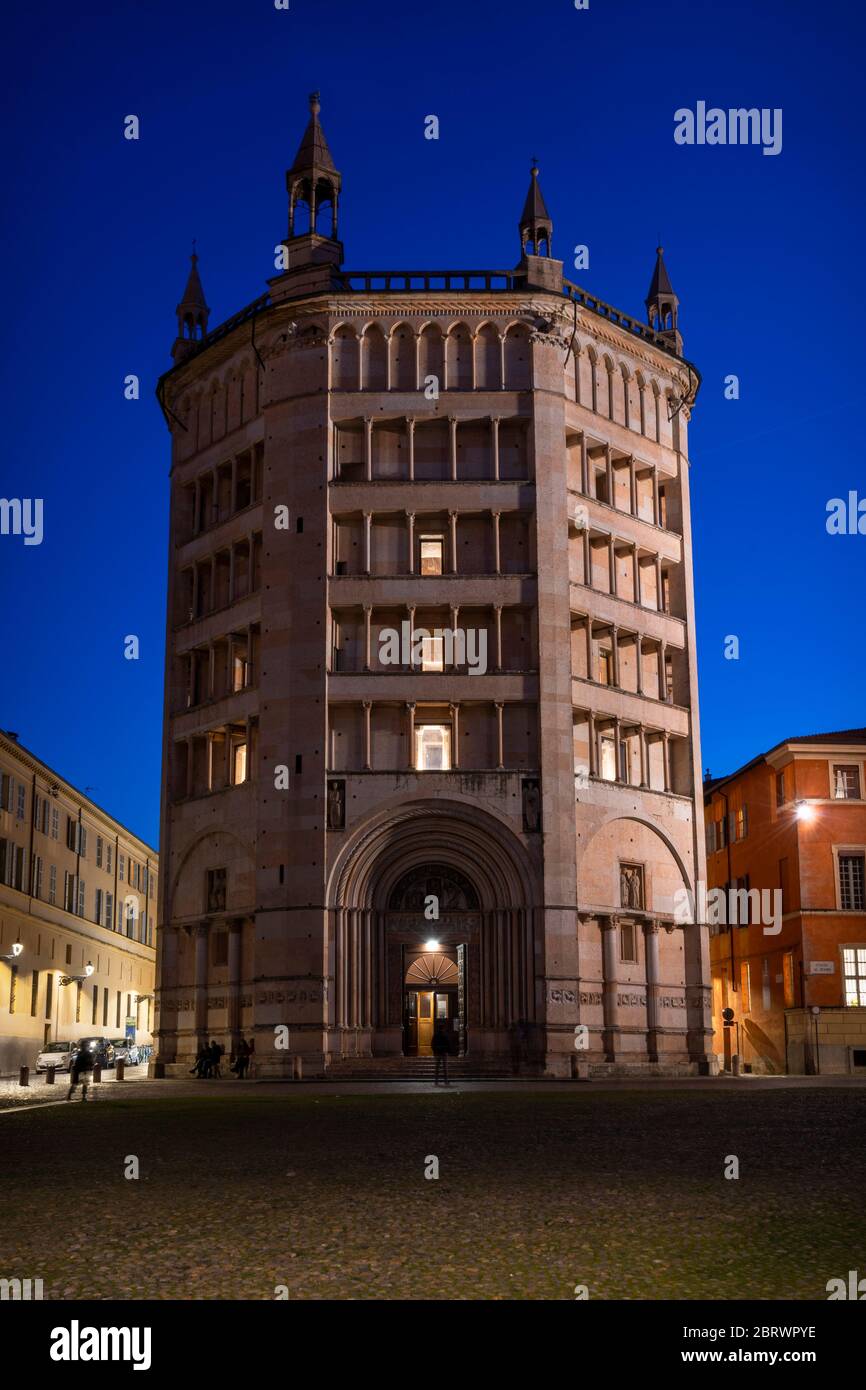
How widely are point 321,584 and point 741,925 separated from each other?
2960 cm

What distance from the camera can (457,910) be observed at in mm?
54531

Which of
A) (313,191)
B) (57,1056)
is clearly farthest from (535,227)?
(57,1056)

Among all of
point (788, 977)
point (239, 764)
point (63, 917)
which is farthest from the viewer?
point (63, 917)

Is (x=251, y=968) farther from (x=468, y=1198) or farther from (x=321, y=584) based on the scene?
(x=468, y=1198)

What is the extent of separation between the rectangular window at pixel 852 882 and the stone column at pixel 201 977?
27031mm

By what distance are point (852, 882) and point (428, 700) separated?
21508 millimetres

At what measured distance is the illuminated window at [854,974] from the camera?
200 ft

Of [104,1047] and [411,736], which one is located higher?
[411,736]

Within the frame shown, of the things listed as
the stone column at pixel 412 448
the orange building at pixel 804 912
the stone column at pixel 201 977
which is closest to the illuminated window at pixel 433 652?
the stone column at pixel 412 448

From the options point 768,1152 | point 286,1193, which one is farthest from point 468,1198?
point 768,1152

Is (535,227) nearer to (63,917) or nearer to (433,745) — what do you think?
(433,745)

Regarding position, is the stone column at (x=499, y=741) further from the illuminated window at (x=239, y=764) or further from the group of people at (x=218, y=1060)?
the group of people at (x=218, y=1060)

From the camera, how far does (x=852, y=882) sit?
6231 cm

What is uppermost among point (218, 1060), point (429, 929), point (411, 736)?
point (411, 736)
